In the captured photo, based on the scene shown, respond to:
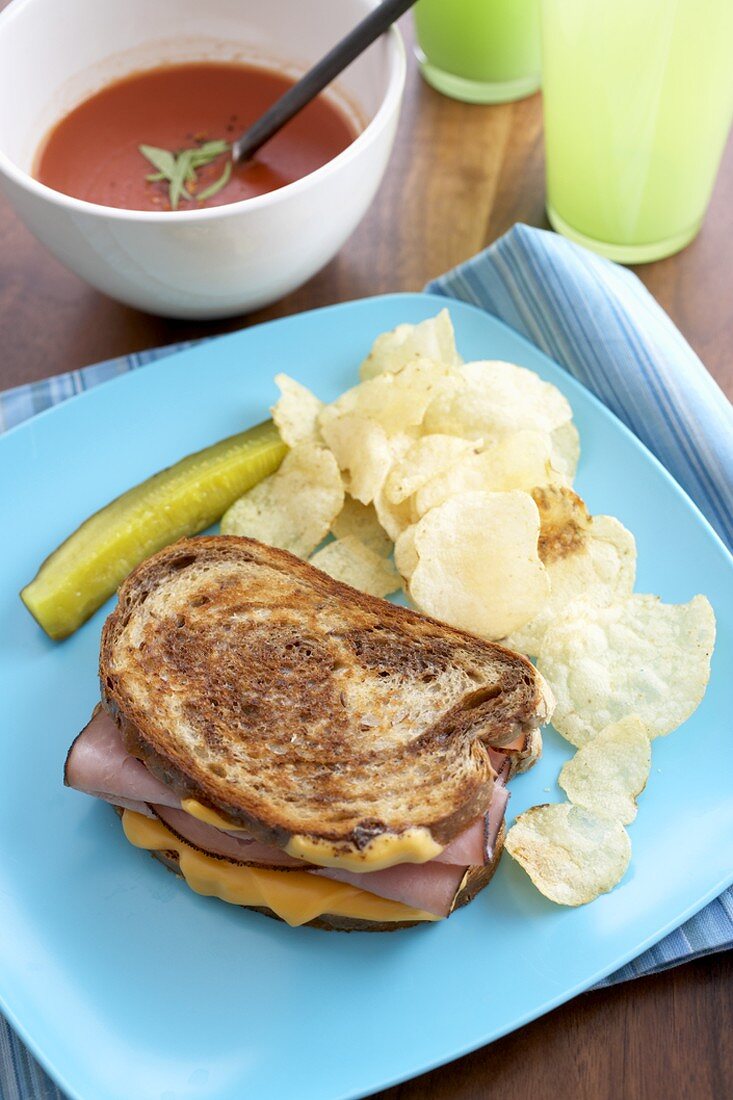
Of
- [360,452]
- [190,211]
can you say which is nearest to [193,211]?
[190,211]

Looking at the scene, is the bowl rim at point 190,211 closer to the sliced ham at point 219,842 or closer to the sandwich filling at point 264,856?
the sandwich filling at point 264,856

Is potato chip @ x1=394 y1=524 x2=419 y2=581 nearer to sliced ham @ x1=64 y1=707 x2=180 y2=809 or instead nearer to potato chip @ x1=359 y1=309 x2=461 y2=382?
potato chip @ x1=359 y1=309 x2=461 y2=382

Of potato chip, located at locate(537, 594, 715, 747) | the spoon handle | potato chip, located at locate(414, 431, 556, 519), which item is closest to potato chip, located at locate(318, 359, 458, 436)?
potato chip, located at locate(414, 431, 556, 519)

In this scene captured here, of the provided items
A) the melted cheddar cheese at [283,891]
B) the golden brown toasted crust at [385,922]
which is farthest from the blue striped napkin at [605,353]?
the melted cheddar cheese at [283,891]

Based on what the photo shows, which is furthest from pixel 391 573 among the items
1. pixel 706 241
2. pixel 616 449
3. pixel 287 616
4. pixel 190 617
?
pixel 706 241

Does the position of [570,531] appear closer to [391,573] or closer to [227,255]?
[391,573]
